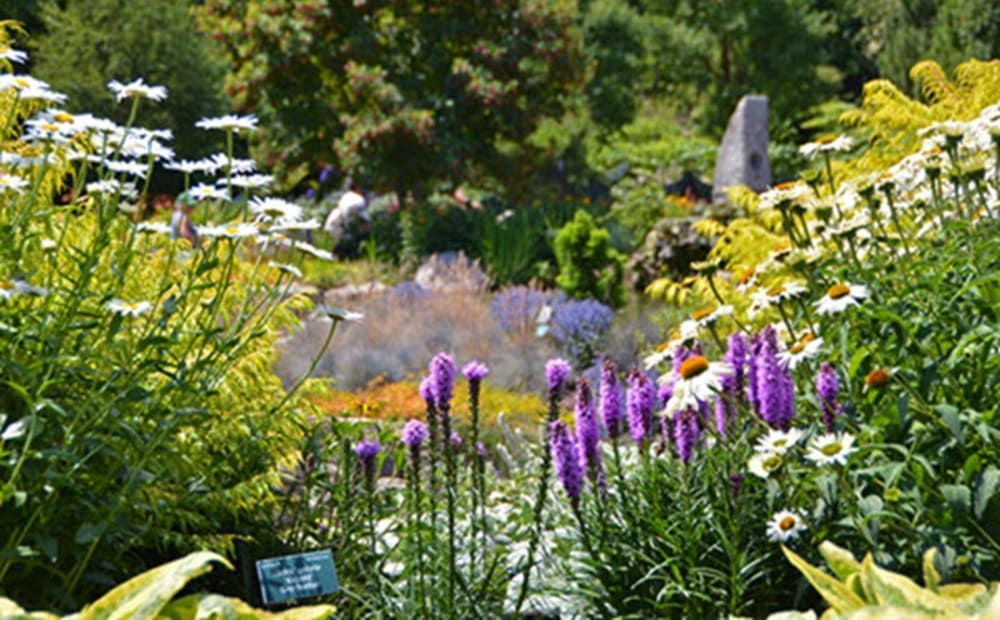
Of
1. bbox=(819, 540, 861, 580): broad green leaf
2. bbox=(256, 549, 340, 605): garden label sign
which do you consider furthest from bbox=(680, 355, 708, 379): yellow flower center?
bbox=(256, 549, 340, 605): garden label sign

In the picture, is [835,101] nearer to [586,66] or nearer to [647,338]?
[586,66]

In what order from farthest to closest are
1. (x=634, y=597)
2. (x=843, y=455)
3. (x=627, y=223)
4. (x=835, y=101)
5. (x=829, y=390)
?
(x=835, y=101) < (x=627, y=223) < (x=634, y=597) < (x=829, y=390) < (x=843, y=455)

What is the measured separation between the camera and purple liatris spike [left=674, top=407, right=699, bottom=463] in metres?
3.29

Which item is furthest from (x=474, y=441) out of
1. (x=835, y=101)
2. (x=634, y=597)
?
(x=835, y=101)

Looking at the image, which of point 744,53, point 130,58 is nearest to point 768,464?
point 130,58

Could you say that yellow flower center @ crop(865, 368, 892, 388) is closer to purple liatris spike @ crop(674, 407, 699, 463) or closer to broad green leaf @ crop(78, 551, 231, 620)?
purple liatris spike @ crop(674, 407, 699, 463)

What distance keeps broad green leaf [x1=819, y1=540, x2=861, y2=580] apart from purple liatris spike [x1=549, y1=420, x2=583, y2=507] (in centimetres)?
113

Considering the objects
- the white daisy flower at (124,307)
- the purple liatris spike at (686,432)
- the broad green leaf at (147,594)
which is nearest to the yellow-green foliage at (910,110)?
the purple liatris spike at (686,432)

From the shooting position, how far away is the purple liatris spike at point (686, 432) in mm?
3285

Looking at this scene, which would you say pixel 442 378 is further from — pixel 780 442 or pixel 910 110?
pixel 910 110

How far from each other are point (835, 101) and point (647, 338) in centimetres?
1973

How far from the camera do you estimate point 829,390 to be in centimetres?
295

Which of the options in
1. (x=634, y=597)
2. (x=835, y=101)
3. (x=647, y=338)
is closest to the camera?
(x=634, y=597)

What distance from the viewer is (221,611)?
6.16 ft
